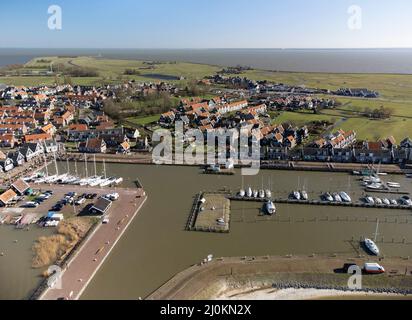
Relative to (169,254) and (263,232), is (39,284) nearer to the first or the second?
(169,254)

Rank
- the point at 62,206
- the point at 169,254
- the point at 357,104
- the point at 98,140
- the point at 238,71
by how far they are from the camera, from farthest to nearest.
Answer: the point at 238,71, the point at 357,104, the point at 98,140, the point at 62,206, the point at 169,254

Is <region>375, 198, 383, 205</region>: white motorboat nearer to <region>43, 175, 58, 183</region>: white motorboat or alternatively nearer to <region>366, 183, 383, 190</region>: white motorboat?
<region>366, 183, 383, 190</region>: white motorboat

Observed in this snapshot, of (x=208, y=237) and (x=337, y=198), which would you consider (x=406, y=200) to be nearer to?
(x=337, y=198)

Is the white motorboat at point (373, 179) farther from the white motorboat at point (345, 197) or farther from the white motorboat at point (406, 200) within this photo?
the white motorboat at point (345, 197)

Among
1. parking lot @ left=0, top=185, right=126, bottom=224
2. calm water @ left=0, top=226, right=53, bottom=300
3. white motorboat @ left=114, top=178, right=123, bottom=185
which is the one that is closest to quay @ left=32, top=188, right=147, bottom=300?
calm water @ left=0, top=226, right=53, bottom=300

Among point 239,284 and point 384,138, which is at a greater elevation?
point 384,138
